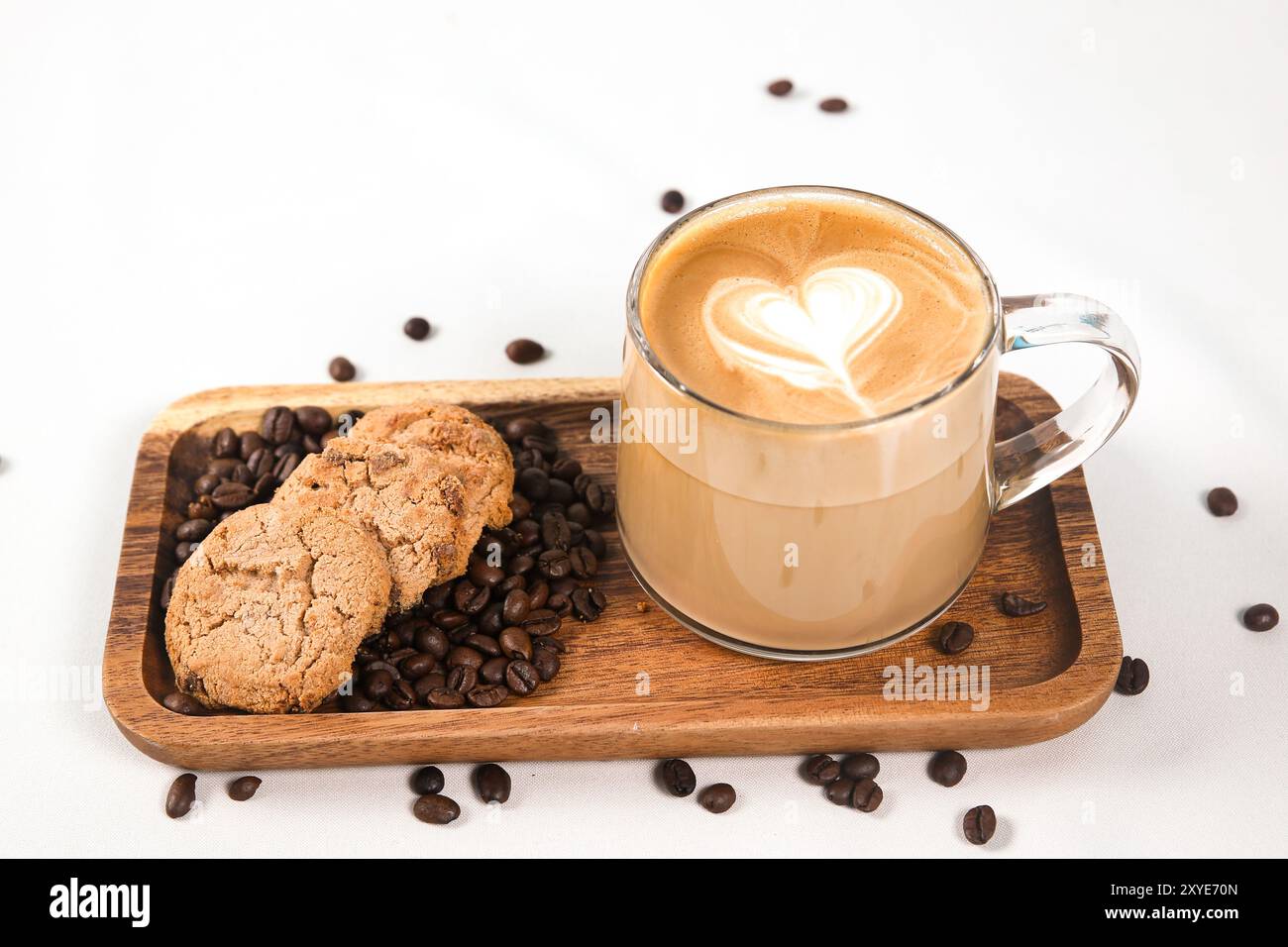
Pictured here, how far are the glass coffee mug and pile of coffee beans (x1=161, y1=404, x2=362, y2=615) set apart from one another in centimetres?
71

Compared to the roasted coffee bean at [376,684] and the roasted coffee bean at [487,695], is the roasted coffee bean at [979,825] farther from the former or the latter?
the roasted coffee bean at [376,684]

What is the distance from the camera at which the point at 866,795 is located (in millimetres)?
2643

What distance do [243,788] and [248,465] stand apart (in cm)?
72

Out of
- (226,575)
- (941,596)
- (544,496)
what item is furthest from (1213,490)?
(226,575)

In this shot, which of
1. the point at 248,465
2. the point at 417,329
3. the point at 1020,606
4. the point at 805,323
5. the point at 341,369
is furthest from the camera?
the point at 417,329

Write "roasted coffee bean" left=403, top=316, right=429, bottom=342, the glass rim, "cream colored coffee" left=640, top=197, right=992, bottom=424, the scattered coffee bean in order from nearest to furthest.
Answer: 1. the glass rim
2. "cream colored coffee" left=640, top=197, right=992, bottom=424
3. the scattered coffee bean
4. "roasted coffee bean" left=403, top=316, right=429, bottom=342

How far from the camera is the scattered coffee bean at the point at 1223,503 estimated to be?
10.6 ft

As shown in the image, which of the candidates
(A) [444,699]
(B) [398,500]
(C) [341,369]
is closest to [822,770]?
(A) [444,699]

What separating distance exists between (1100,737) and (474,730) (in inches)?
46.7

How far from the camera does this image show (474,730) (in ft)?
8.41

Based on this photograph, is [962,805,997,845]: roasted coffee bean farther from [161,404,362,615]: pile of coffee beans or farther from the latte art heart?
[161,404,362,615]: pile of coffee beans

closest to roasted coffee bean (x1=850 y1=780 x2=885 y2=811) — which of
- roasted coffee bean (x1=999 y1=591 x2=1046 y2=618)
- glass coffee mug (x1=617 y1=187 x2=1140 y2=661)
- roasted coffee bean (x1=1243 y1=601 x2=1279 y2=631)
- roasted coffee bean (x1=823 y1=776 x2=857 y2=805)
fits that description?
roasted coffee bean (x1=823 y1=776 x2=857 y2=805)

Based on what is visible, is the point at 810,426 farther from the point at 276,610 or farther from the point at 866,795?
the point at 276,610

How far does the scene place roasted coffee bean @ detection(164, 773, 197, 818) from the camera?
2627 millimetres
